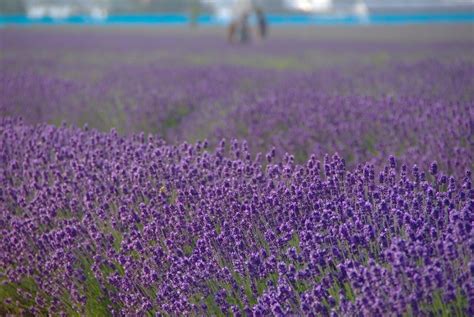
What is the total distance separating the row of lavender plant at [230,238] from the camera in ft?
6.16

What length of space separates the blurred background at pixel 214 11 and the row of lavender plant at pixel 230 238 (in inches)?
1148

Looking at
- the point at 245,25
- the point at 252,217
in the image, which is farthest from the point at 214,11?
the point at 252,217

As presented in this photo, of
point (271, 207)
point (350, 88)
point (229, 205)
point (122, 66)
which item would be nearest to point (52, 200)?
point (229, 205)

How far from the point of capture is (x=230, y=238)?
245 cm

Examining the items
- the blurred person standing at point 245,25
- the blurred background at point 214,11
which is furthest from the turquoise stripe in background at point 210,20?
the blurred person standing at point 245,25

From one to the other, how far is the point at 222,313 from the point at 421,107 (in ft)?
10.3

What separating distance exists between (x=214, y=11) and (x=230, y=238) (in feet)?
160

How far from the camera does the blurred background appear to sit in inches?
1521

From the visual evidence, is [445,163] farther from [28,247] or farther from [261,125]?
[28,247]

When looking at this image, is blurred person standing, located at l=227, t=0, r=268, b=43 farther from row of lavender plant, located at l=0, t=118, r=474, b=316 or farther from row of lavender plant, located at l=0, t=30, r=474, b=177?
row of lavender plant, located at l=0, t=118, r=474, b=316

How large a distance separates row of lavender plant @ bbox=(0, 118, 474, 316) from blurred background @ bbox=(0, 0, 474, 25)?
95.6ft

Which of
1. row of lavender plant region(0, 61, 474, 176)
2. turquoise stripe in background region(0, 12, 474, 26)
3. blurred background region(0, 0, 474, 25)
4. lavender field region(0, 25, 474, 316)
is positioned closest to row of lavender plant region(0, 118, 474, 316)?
lavender field region(0, 25, 474, 316)

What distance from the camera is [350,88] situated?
267 inches

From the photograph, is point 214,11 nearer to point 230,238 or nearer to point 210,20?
point 210,20
